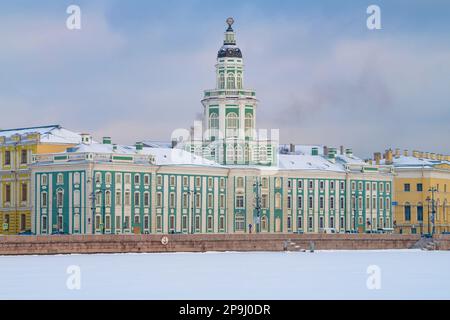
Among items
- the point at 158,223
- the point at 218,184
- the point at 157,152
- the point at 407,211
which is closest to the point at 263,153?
the point at 218,184

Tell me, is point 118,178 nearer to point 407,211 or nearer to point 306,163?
point 306,163

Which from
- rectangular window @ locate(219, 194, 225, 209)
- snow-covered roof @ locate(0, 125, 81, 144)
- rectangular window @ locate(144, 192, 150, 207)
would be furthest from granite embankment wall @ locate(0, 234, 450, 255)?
snow-covered roof @ locate(0, 125, 81, 144)

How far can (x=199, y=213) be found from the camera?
106 metres

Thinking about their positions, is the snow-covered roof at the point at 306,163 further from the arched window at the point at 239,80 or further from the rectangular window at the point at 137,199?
the rectangular window at the point at 137,199

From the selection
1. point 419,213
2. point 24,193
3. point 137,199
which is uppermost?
point 24,193

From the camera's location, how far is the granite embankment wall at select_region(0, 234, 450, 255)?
82.7m

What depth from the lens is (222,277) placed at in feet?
202

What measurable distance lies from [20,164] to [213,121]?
17628 millimetres

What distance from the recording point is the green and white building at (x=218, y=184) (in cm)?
9919

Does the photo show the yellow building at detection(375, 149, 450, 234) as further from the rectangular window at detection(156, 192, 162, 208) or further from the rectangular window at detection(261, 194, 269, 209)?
the rectangular window at detection(156, 192, 162, 208)

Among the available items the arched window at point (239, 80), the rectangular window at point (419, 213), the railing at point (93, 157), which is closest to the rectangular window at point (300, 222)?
the arched window at point (239, 80)

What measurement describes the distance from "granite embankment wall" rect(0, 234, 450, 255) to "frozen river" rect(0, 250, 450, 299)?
1413mm

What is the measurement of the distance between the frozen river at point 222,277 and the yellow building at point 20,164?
19.4m
